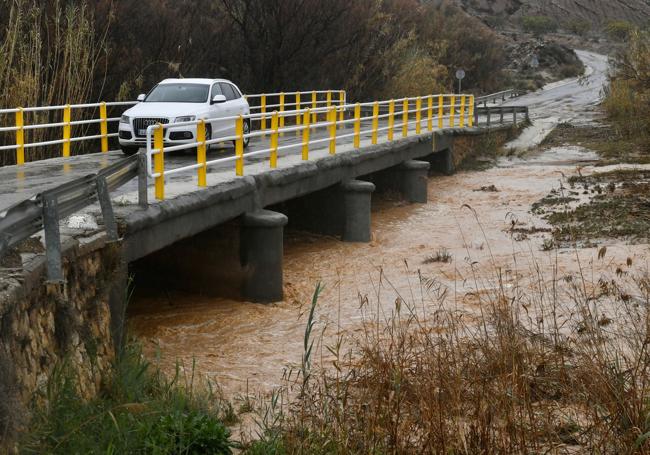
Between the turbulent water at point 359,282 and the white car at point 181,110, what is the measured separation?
8.44 ft

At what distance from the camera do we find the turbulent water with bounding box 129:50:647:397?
10844mm

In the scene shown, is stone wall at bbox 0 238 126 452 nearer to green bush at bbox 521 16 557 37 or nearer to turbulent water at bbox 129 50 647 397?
turbulent water at bbox 129 50 647 397

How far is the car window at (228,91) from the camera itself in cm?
1920

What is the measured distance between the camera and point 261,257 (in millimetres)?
13914

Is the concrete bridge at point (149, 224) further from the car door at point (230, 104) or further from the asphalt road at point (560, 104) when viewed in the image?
the asphalt road at point (560, 104)

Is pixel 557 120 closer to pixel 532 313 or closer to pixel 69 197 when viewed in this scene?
pixel 532 313

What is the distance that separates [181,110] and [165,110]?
28 centimetres

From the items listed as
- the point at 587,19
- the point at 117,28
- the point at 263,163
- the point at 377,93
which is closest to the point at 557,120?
the point at 377,93

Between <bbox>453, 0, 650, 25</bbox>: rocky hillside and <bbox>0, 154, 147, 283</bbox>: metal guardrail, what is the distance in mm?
92913

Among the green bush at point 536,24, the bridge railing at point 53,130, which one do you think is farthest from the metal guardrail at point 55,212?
the green bush at point 536,24

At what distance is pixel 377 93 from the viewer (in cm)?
3491

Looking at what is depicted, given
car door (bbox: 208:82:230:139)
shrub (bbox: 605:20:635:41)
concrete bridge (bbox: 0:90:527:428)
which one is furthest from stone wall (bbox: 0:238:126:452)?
shrub (bbox: 605:20:635:41)

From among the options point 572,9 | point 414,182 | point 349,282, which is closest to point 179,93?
point 349,282

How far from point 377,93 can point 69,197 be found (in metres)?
27.5
